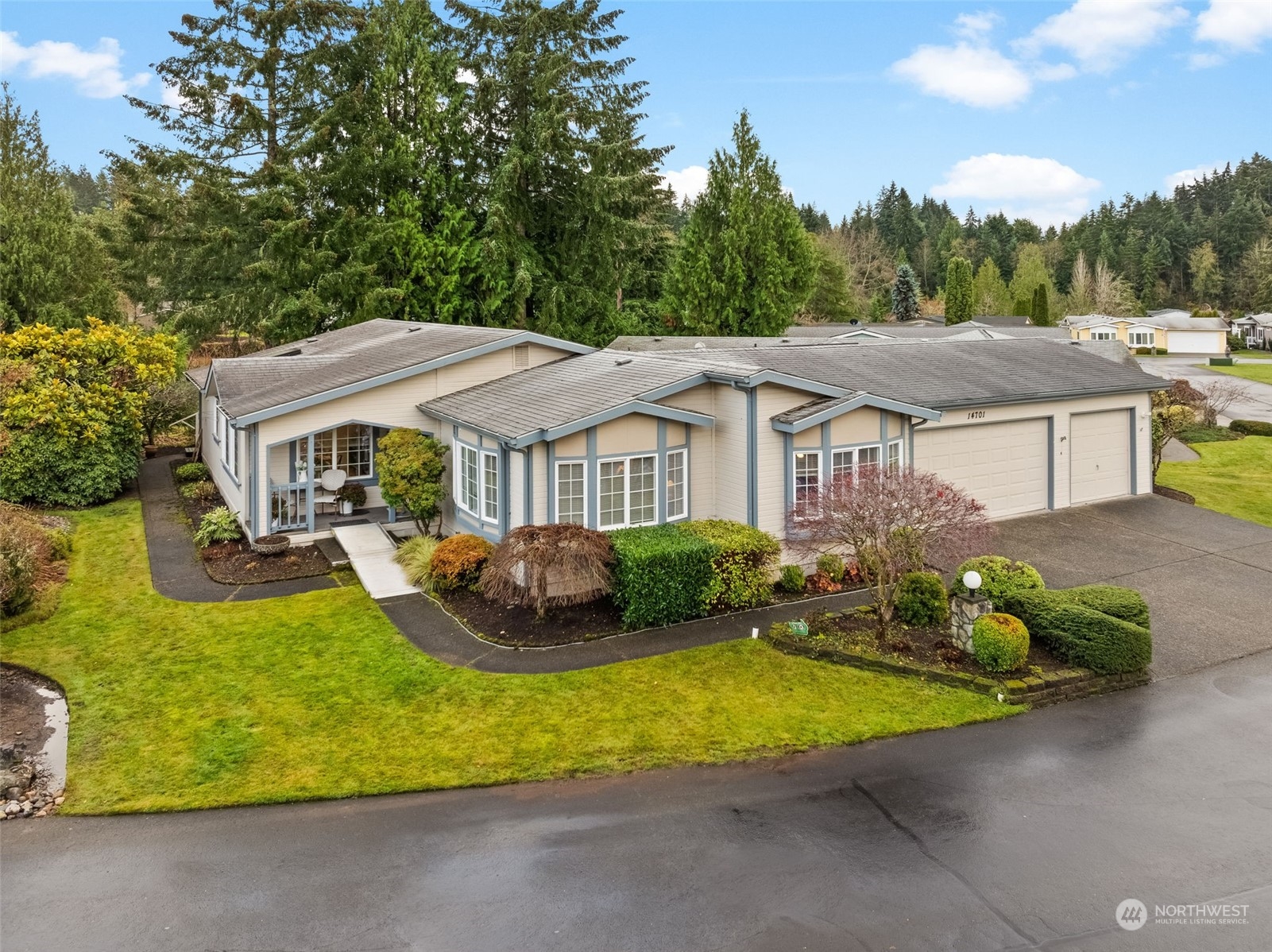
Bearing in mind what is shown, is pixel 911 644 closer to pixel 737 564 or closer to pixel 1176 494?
pixel 737 564

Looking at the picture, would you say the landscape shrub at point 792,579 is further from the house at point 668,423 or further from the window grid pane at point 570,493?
the window grid pane at point 570,493

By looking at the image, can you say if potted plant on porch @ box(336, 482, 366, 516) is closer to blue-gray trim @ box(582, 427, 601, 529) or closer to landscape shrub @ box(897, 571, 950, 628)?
blue-gray trim @ box(582, 427, 601, 529)

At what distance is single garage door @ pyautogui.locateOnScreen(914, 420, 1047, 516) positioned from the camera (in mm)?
18141

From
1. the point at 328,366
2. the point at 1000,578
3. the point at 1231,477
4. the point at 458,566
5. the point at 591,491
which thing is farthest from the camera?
the point at 1231,477

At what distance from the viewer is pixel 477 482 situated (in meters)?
15.6

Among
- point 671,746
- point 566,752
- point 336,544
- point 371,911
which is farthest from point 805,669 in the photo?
point 336,544

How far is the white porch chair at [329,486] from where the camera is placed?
1805cm

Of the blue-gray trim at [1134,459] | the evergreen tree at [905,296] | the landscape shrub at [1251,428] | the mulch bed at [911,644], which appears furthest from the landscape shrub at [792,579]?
the evergreen tree at [905,296]

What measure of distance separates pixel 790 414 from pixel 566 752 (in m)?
7.63

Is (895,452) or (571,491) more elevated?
(895,452)

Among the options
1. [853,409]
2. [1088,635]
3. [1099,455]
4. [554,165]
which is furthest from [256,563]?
[554,165]

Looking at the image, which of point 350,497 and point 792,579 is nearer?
point 792,579

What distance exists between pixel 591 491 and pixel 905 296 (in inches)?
2864

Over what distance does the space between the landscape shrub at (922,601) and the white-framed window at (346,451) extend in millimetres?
12113
